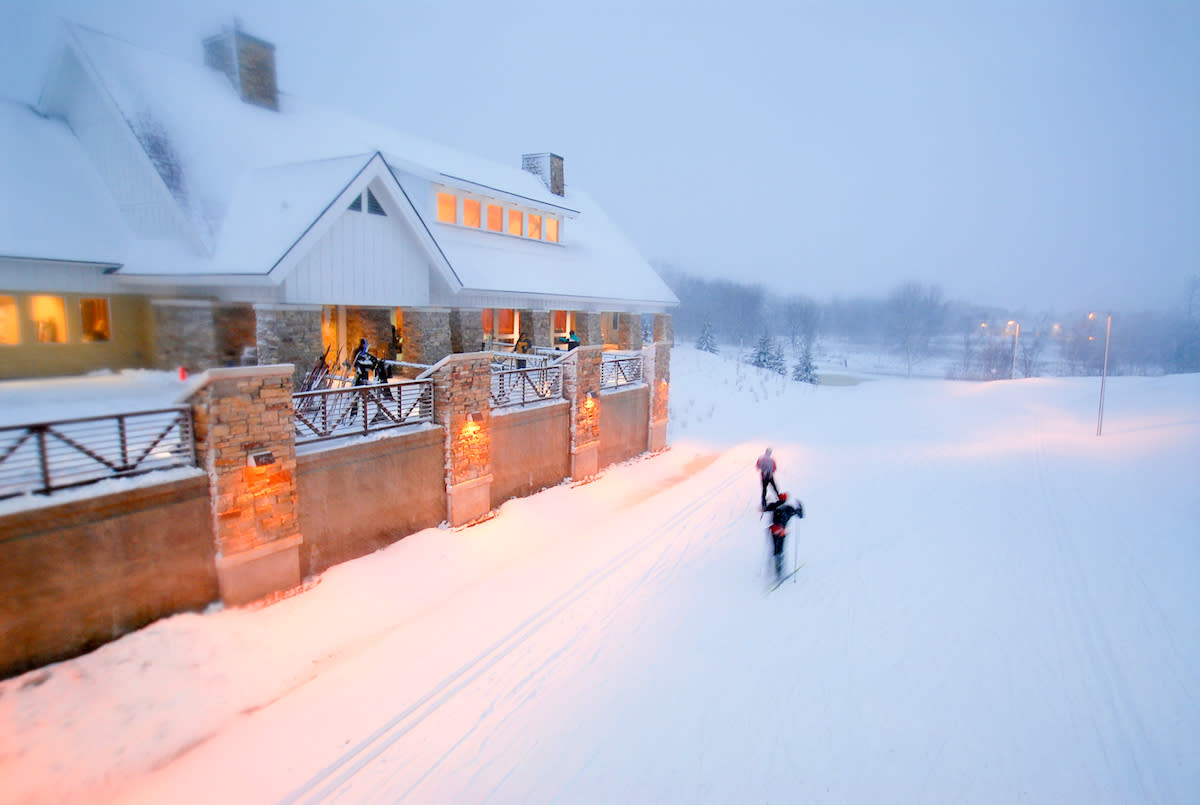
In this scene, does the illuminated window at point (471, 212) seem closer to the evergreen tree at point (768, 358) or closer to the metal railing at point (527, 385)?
the metal railing at point (527, 385)

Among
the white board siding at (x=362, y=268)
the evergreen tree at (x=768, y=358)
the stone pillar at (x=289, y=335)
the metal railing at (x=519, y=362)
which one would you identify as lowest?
the evergreen tree at (x=768, y=358)

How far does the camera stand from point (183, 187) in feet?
43.5

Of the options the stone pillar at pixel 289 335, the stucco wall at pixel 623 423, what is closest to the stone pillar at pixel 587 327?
the stucco wall at pixel 623 423

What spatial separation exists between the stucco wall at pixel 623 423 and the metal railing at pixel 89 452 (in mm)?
11050

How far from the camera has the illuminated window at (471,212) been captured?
65.1 ft

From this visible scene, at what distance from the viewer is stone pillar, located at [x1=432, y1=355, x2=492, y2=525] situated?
39.7ft

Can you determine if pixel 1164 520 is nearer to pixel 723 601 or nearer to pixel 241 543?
pixel 723 601

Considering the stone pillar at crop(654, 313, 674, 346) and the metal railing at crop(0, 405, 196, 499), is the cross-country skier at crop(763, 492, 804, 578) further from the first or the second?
the stone pillar at crop(654, 313, 674, 346)

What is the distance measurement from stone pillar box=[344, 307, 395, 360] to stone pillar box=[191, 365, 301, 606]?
303 inches

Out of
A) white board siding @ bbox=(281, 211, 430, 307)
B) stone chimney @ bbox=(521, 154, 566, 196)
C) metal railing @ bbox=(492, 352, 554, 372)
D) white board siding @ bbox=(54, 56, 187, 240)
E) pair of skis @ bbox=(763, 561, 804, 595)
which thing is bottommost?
pair of skis @ bbox=(763, 561, 804, 595)

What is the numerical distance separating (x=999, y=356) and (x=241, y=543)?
7820 cm

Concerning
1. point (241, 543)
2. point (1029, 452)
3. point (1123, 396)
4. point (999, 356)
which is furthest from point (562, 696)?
point (999, 356)

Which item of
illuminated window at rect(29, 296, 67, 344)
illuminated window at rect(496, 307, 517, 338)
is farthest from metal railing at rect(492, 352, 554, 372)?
illuminated window at rect(29, 296, 67, 344)

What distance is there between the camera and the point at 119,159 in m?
13.9
